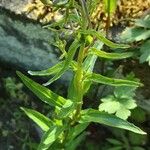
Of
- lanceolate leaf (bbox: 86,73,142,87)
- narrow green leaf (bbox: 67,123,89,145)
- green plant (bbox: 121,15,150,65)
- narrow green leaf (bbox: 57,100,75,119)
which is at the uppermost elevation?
green plant (bbox: 121,15,150,65)

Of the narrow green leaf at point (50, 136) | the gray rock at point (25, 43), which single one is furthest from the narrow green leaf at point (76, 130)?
the gray rock at point (25, 43)

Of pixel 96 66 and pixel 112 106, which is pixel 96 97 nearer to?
pixel 96 66

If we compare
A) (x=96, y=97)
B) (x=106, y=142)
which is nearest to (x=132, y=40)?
(x=96, y=97)

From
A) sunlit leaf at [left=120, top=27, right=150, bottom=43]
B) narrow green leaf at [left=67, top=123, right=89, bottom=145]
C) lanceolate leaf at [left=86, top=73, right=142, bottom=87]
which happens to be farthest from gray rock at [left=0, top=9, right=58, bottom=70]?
lanceolate leaf at [left=86, top=73, right=142, bottom=87]

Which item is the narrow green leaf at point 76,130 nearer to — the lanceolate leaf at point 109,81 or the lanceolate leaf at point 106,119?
the lanceolate leaf at point 106,119

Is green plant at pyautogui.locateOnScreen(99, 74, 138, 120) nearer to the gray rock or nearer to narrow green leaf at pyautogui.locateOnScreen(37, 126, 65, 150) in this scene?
narrow green leaf at pyautogui.locateOnScreen(37, 126, 65, 150)
